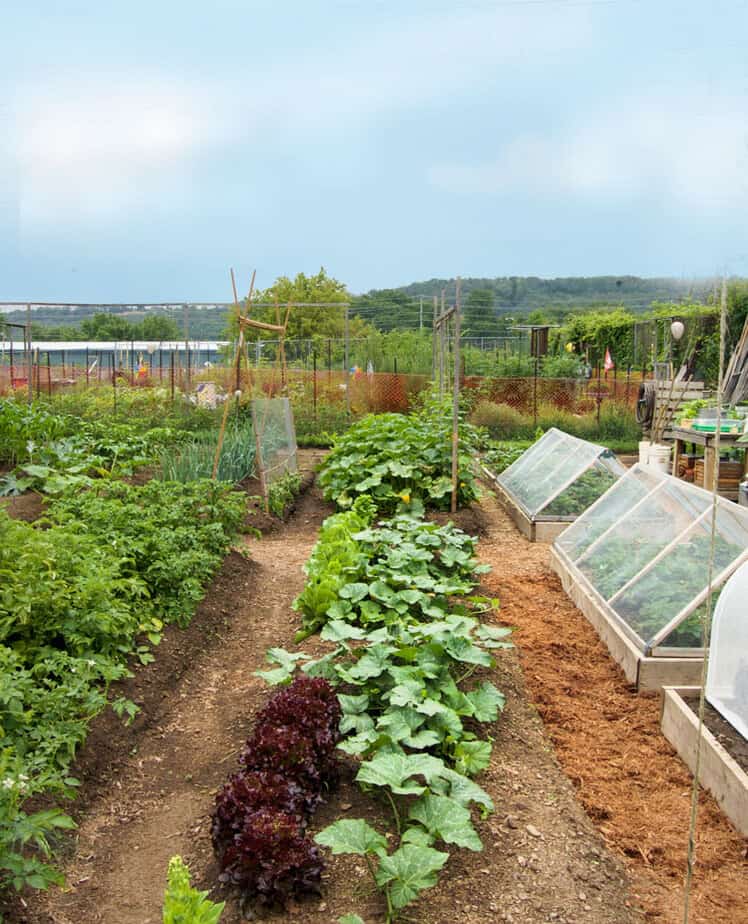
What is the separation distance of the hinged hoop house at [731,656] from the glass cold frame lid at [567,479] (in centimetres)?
413

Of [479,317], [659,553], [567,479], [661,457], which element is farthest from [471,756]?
[479,317]

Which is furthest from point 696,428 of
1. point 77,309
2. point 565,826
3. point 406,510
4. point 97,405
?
point 77,309

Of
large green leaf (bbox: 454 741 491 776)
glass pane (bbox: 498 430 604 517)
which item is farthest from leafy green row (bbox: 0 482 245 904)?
glass pane (bbox: 498 430 604 517)

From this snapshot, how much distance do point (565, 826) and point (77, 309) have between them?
1560 cm

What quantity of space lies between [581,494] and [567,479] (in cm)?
21

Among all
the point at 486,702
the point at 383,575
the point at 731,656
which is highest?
the point at 731,656

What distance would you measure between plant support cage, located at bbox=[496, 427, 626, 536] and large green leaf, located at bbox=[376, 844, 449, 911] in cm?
564

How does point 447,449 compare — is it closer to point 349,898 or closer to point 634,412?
point 349,898

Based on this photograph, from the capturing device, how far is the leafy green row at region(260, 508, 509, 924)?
247 cm

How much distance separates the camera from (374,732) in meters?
3.15

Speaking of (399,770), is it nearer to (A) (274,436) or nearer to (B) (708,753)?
(B) (708,753)

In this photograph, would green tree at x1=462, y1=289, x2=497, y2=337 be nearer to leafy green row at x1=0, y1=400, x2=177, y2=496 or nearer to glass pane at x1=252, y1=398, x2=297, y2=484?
glass pane at x1=252, y1=398, x2=297, y2=484

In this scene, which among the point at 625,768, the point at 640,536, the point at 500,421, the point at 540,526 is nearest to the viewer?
the point at 625,768

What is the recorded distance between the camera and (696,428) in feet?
31.5
